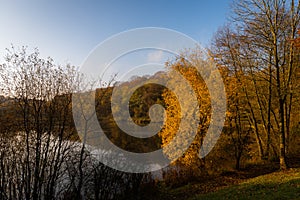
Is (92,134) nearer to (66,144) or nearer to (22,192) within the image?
(66,144)

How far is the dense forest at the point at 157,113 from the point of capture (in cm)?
700

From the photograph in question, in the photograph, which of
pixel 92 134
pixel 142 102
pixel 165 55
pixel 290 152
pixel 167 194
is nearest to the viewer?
pixel 92 134

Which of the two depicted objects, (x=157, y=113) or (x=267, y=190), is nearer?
(x=267, y=190)

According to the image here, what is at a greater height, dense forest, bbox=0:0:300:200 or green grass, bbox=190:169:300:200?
dense forest, bbox=0:0:300:200

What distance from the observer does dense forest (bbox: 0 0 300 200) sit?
23.0 ft

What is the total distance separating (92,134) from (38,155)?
1.77 metres

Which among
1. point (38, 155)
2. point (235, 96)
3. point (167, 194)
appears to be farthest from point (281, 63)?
point (38, 155)

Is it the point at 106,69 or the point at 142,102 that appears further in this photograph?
the point at 142,102

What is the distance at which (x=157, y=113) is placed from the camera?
41.6ft

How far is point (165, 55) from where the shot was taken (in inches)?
434

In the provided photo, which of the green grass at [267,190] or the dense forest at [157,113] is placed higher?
the dense forest at [157,113]

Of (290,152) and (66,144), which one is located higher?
(66,144)

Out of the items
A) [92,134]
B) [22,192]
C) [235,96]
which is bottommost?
[22,192]

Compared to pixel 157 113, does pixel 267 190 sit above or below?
below
